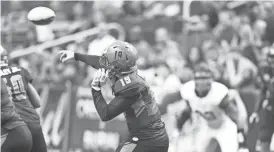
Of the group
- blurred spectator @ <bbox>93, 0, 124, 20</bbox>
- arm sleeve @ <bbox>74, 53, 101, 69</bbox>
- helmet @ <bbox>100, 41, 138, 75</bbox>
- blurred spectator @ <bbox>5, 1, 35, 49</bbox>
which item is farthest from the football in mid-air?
blurred spectator @ <bbox>5, 1, 35, 49</bbox>

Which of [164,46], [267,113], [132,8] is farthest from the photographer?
[132,8]

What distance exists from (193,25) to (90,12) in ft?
8.64

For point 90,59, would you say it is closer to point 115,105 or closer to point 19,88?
point 19,88

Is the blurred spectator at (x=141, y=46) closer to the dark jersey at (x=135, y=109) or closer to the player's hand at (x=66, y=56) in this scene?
the player's hand at (x=66, y=56)

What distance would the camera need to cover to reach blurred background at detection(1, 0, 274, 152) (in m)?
9.68

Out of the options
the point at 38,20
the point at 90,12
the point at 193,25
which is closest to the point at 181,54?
the point at 193,25

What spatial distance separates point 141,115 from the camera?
5844 mm

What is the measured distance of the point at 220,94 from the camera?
7742 mm

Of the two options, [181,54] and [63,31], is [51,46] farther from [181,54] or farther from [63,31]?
[181,54]

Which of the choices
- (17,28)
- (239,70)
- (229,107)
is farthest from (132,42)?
(229,107)

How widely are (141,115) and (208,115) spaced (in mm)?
2243

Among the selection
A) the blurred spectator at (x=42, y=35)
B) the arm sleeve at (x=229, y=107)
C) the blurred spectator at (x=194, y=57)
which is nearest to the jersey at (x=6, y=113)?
the arm sleeve at (x=229, y=107)

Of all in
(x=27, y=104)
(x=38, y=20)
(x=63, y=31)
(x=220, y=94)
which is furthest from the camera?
(x=63, y=31)

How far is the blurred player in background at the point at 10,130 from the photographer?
5652mm
